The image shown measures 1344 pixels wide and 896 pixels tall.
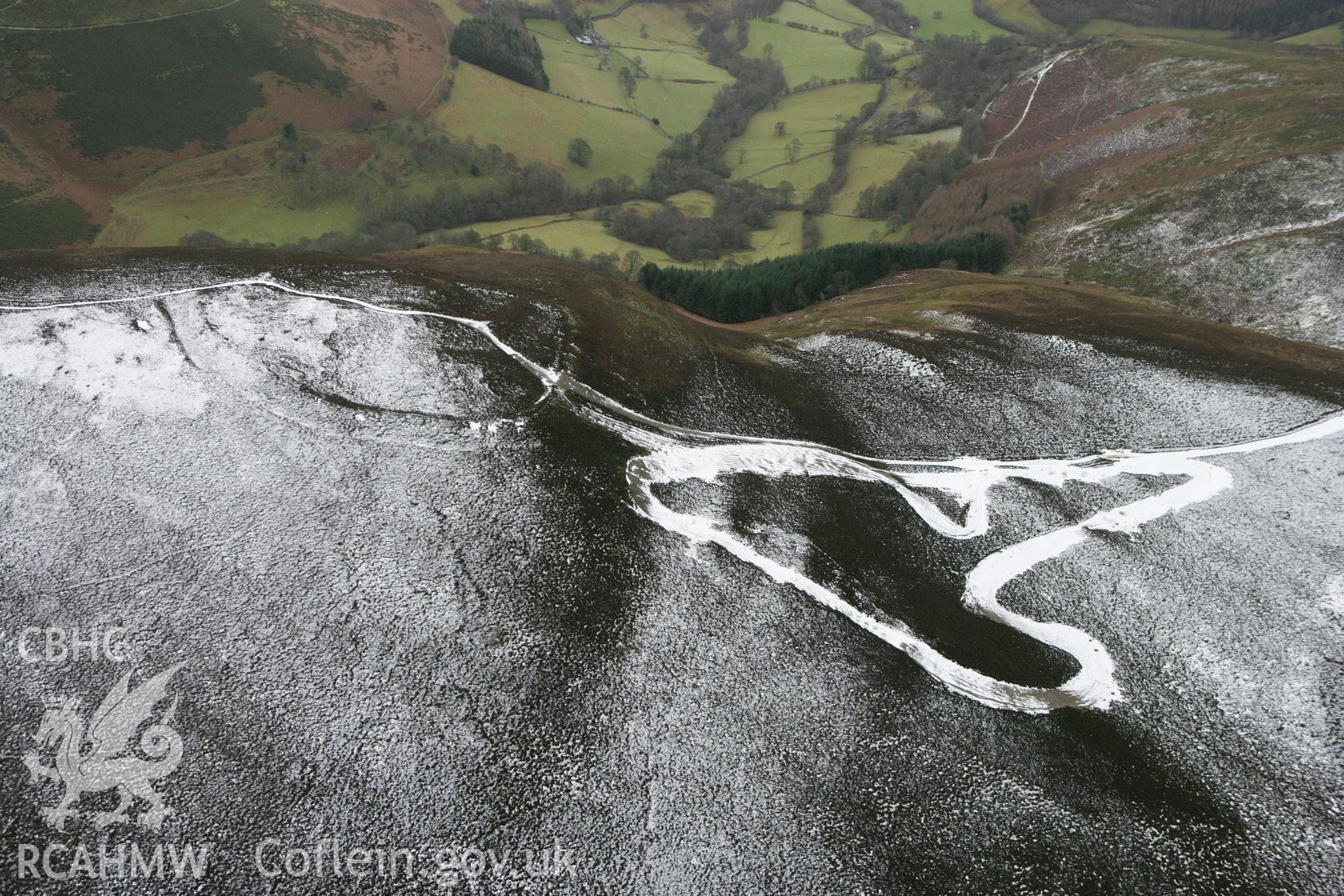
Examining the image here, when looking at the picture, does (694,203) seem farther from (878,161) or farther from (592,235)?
(878,161)

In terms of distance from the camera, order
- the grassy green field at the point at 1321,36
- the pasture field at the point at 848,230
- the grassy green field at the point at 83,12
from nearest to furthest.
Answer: the pasture field at the point at 848,230 → the grassy green field at the point at 83,12 → the grassy green field at the point at 1321,36

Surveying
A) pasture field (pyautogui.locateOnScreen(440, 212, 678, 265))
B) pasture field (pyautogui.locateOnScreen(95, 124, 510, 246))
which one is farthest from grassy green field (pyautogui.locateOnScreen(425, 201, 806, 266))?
pasture field (pyautogui.locateOnScreen(95, 124, 510, 246))

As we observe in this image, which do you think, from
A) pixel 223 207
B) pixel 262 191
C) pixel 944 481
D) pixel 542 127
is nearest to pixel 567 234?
pixel 542 127

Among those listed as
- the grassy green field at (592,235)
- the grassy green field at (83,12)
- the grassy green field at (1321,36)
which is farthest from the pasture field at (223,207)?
the grassy green field at (1321,36)

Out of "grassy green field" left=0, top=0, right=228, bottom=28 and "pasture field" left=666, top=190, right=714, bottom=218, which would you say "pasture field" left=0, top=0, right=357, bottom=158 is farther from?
"pasture field" left=666, top=190, right=714, bottom=218

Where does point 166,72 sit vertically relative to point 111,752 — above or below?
below

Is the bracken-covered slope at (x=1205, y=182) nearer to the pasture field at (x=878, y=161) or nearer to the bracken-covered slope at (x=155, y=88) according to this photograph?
the pasture field at (x=878, y=161)
